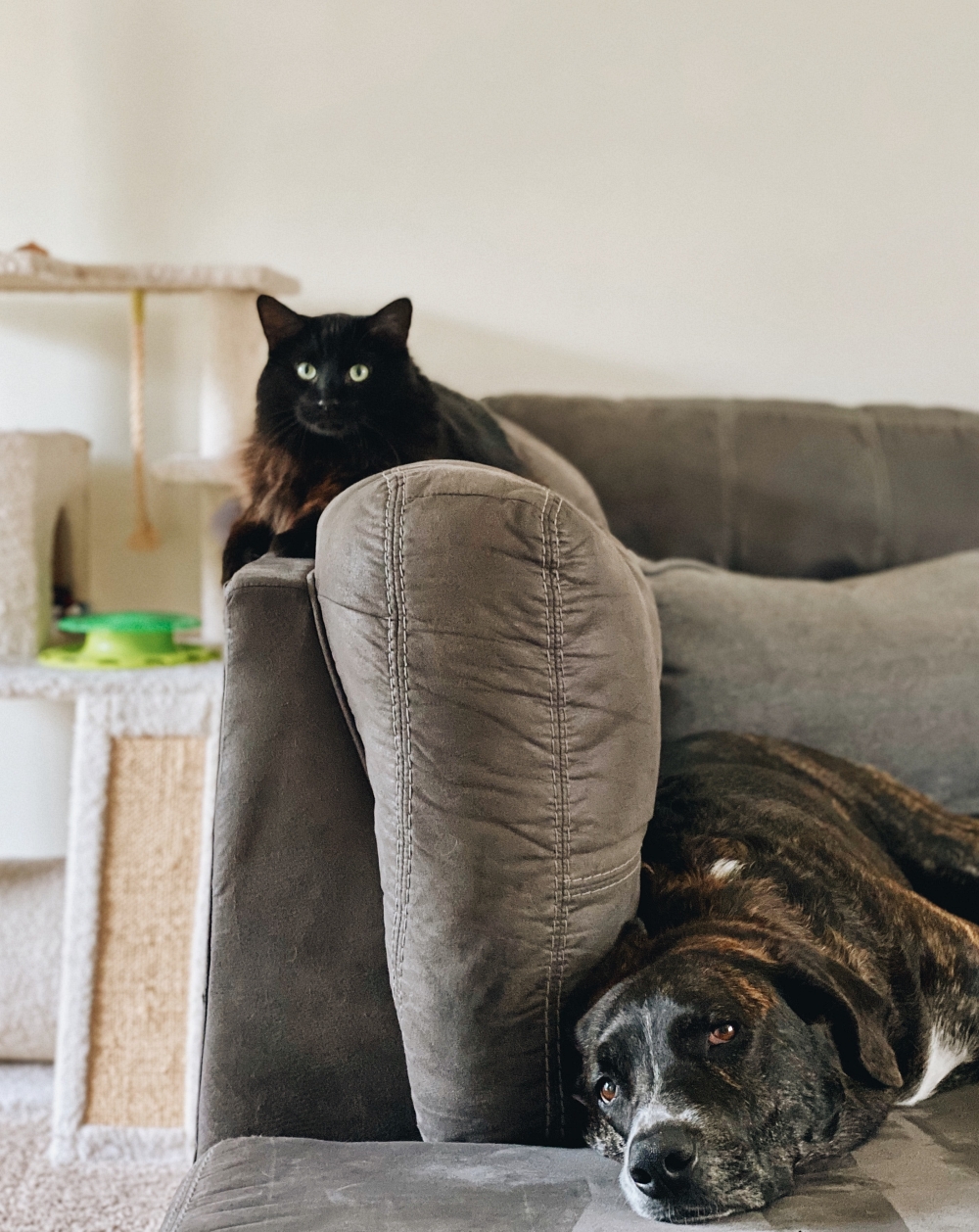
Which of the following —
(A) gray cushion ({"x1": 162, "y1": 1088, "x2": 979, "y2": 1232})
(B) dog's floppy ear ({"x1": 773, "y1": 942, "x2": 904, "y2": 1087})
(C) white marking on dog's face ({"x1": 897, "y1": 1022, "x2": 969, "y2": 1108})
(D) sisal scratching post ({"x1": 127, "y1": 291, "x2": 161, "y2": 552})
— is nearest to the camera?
(A) gray cushion ({"x1": 162, "y1": 1088, "x2": 979, "y2": 1232})

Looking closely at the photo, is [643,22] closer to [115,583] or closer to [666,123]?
[666,123]

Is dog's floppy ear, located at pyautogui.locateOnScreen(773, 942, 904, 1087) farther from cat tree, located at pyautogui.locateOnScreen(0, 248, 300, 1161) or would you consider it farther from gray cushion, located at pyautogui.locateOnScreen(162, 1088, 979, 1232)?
cat tree, located at pyautogui.locateOnScreen(0, 248, 300, 1161)

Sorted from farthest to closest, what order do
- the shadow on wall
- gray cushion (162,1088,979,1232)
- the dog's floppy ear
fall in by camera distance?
the shadow on wall < the dog's floppy ear < gray cushion (162,1088,979,1232)

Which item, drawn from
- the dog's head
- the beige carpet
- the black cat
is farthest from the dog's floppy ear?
the beige carpet

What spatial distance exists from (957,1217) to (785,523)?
1210 mm

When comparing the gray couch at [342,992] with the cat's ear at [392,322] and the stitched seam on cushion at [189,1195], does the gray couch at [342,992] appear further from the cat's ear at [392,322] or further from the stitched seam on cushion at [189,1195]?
the cat's ear at [392,322]

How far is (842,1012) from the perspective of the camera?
3.08 ft

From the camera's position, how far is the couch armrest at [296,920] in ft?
3.52

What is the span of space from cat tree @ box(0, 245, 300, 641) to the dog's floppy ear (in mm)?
1205

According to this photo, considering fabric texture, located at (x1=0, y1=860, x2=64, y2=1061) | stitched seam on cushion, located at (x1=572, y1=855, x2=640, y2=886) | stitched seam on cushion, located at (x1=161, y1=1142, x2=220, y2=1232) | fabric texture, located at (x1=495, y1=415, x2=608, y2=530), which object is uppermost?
fabric texture, located at (x1=495, y1=415, x2=608, y2=530)

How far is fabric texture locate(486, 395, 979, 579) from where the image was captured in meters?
1.85

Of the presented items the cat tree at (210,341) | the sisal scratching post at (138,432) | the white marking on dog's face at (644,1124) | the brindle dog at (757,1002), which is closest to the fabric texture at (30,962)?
the cat tree at (210,341)

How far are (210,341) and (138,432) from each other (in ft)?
0.93

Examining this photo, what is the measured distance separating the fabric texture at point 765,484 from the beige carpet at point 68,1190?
1.22m
